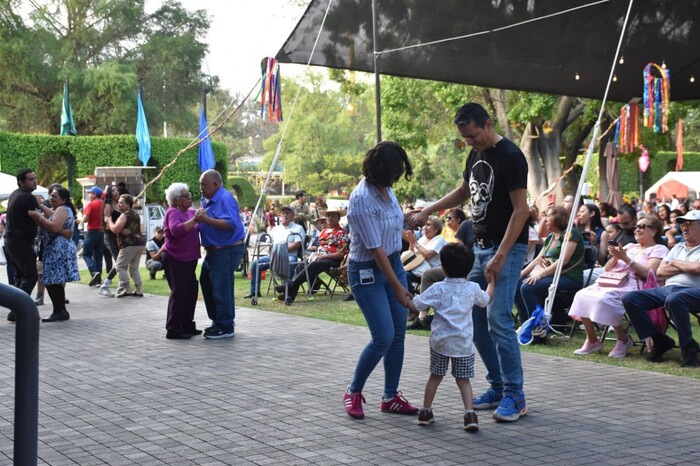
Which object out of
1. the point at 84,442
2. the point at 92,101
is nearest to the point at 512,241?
the point at 84,442

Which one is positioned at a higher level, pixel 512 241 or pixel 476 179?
pixel 476 179

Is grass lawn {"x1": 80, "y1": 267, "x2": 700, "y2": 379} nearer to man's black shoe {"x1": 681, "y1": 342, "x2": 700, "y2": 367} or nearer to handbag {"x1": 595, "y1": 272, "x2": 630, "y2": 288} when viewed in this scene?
man's black shoe {"x1": 681, "y1": 342, "x2": 700, "y2": 367}

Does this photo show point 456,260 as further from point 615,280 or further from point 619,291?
point 615,280

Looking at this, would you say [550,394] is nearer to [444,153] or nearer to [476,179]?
[476,179]

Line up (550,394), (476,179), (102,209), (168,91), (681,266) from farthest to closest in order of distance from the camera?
1. (168,91)
2. (102,209)
3. (681,266)
4. (550,394)
5. (476,179)

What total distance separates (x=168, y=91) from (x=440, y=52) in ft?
137

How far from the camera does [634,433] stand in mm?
5551

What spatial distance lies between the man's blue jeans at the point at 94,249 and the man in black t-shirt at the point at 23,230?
17.6 feet

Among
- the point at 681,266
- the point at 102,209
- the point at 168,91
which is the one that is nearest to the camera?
the point at 681,266

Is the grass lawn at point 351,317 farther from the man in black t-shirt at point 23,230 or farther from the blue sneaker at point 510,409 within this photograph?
the man in black t-shirt at point 23,230

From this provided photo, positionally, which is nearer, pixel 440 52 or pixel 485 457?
pixel 485 457

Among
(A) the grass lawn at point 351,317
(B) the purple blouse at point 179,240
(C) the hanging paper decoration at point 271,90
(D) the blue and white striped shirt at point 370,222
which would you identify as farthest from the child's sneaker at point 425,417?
(C) the hanging paper decoration at point 271,90

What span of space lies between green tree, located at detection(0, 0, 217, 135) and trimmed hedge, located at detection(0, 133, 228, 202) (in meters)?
3.61

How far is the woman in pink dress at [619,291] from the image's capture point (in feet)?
27.7
